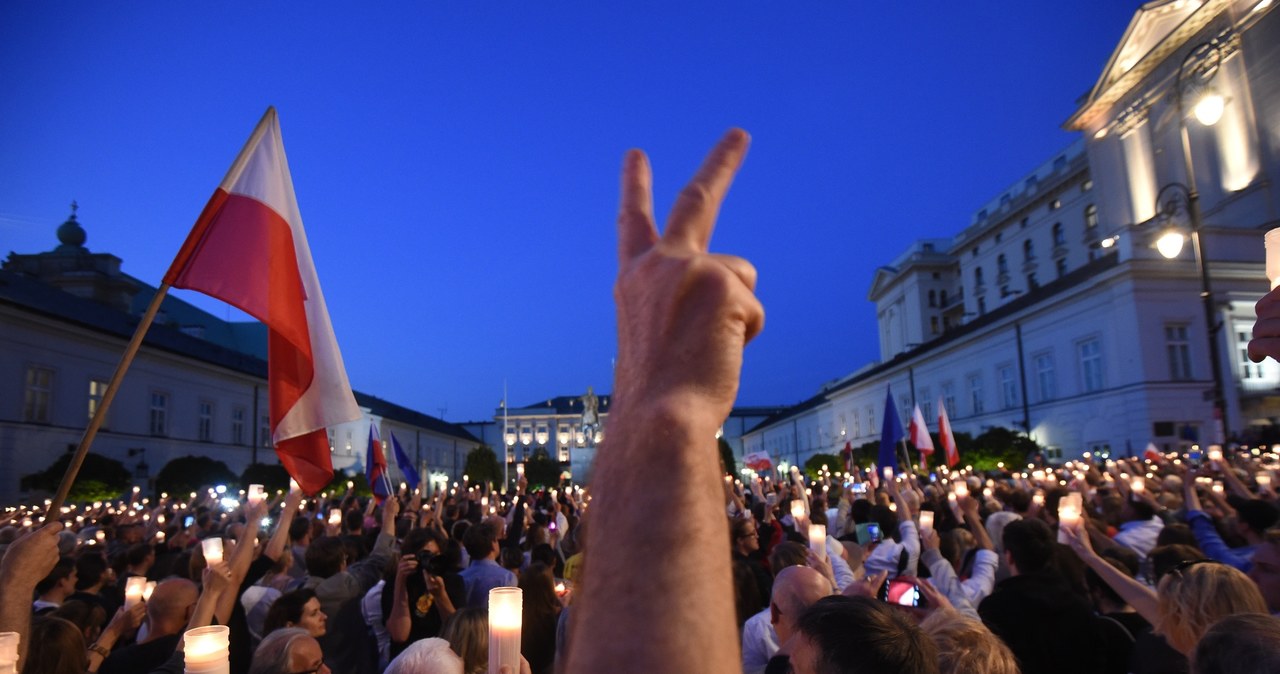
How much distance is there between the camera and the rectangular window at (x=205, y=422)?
39.0 metres

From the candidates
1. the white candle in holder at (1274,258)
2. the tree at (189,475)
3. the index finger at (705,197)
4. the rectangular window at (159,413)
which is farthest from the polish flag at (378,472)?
the rectangular window at (159,413)

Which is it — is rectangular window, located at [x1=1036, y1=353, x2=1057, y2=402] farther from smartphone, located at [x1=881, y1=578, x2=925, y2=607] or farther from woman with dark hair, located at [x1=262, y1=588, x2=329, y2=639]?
woman with dark hair, located at [x1=262, y1=588, x2=329, y2=639]

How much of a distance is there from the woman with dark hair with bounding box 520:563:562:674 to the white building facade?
25290 mm

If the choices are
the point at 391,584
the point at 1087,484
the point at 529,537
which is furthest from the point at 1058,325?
the point at 391,584

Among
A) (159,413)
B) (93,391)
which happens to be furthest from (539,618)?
(159,413)

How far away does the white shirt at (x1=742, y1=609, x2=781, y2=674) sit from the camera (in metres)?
4.50

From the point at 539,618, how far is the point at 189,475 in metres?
31.2

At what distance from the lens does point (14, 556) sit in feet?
10.6

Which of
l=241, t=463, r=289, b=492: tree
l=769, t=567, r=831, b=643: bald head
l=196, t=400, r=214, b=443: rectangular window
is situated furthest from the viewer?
l=196, t=400, r=214, b=443: rectangular window

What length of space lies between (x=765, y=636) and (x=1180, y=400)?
33651mm

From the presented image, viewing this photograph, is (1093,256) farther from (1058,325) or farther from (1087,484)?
(1087,484)

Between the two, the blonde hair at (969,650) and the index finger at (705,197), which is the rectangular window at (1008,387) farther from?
the index finger at (705,197)

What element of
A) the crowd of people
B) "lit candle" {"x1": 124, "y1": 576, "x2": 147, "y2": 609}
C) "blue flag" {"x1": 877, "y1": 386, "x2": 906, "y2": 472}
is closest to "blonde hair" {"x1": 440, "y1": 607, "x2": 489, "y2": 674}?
the crowd of people

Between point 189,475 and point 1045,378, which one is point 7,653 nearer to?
point 189,475
